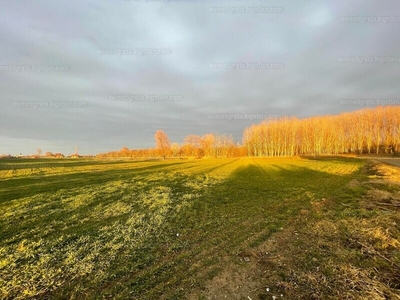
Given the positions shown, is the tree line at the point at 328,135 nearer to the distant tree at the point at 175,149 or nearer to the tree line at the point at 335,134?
the tree line at the point at 335,134

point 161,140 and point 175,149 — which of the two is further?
point 175,149

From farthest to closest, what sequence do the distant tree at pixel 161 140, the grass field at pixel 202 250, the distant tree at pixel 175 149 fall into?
1. the distant tree at pixel 175 149
2. the distant tree at pixel 161 140
3. the grass field at pixel 202 250

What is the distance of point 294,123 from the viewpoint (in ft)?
338

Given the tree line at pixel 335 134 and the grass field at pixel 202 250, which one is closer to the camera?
the grass field at pixel 202 250

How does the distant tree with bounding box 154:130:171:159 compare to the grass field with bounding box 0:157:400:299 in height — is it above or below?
above

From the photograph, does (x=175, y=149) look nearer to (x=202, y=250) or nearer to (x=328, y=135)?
(x=328, y=135)

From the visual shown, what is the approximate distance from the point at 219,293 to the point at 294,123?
112613mm

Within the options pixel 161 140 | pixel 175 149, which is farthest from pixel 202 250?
pixel 175 149

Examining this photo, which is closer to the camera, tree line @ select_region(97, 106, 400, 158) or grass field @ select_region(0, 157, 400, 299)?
grass field @ select_region(0, 157, 400, 299)

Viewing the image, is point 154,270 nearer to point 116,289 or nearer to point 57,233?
point 116,289

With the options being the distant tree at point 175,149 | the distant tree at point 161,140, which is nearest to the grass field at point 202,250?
the distant tree at point 161,140

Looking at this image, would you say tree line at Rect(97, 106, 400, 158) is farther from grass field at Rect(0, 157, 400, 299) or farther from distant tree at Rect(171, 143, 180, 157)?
A: grass field at Rect(0, 157, 400, 299)

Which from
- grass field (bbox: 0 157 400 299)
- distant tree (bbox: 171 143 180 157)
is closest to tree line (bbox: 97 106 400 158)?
distant tree (bbox: 171 143 180 157)

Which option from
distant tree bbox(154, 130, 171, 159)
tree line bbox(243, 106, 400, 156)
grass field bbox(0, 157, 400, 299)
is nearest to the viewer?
grass field bbox(0, 157, 400, 299)
